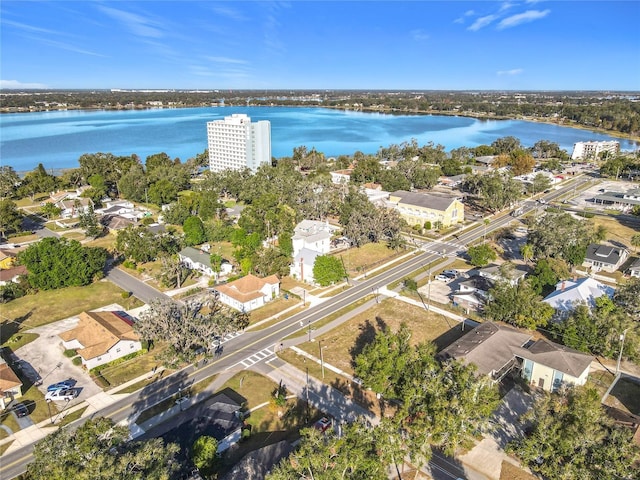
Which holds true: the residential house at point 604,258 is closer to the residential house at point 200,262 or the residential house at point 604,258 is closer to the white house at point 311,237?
the white house at point 311,237

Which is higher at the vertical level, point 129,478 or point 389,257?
point 129,478

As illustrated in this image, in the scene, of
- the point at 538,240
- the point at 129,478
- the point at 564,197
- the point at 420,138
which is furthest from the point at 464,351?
the point at 420,138

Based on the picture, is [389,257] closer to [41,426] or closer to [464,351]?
[464,351]

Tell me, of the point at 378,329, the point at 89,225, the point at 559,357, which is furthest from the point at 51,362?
the point at 559,357

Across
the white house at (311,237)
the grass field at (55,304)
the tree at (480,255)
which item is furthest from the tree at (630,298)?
the grass field at (55,304)

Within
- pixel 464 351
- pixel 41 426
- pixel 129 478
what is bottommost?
pixel 41 426

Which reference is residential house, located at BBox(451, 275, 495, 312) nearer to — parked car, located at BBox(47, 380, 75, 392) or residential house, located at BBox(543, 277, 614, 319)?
residential house, located at BBox(543, 277, 614, 319)
